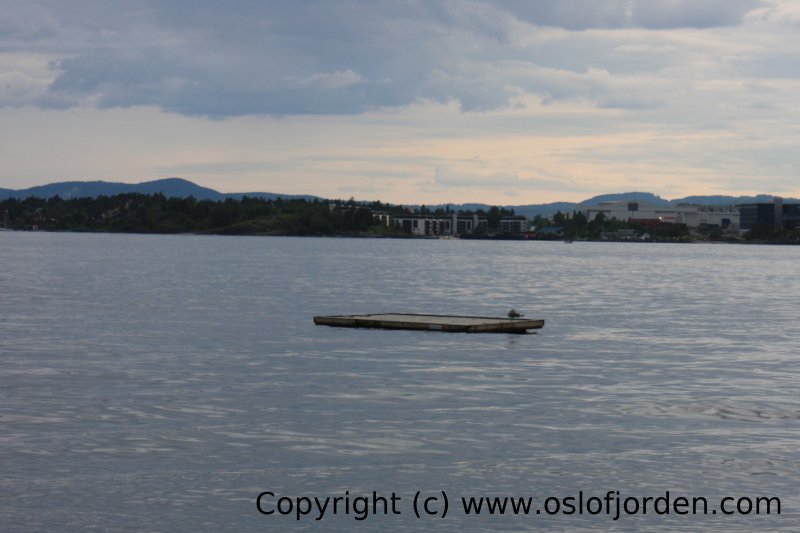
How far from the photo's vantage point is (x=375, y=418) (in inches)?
1384

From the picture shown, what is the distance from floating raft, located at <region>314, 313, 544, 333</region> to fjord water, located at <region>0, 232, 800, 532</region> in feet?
2.19

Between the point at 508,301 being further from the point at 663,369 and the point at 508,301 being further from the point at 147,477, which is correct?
the point at 147,477

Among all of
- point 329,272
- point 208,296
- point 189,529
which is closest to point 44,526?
point 189,529

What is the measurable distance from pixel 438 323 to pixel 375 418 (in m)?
29.4

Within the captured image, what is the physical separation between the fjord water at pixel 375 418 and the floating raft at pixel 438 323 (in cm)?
67

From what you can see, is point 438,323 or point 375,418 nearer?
point 375,418

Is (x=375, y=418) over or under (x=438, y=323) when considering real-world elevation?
under

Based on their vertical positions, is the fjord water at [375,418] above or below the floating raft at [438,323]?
below

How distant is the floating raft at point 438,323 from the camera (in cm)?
6319

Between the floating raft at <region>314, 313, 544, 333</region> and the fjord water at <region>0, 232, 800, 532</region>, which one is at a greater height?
the floating raft at <region>314, 313, 544, 333</region>

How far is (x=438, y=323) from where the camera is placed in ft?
211

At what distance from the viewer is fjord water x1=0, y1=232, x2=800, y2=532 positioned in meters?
25.3

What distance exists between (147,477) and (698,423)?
16.8 m

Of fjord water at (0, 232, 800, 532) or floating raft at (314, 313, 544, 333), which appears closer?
fjord water at (0, 232, 800, 532)
